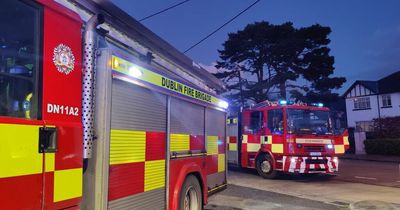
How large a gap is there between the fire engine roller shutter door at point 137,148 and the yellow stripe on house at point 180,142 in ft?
1.02

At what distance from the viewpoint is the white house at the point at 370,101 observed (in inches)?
1560

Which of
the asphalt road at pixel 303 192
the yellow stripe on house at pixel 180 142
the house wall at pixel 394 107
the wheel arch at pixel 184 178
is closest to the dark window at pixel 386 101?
the house wall at pixel 394 107

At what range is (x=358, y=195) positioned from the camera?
33.8ft

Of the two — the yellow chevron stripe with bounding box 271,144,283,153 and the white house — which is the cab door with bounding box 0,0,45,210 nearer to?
the yellow chevron stripe with bounding box 271,144,283,153

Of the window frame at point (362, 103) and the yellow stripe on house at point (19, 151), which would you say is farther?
the window frame at point (362, 103)

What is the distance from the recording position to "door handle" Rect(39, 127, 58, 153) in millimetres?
2918

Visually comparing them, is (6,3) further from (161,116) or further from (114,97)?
(161,116)

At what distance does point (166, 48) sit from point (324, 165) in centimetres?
978

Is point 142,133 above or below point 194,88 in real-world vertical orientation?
below

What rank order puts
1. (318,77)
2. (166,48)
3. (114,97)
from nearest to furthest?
(114,97) < (166,48) < (318,77)

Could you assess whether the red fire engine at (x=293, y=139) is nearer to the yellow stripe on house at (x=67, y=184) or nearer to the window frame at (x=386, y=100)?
the yellow stripe on house at (x=67, y=184)

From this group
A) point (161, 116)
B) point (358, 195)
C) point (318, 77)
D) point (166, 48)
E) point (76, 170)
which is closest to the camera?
point (76, 170)

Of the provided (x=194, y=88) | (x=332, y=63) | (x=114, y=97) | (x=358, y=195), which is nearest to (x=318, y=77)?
(x=332, y=63)

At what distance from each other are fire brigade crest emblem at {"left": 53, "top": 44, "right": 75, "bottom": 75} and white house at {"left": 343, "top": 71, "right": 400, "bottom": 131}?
40.1m
